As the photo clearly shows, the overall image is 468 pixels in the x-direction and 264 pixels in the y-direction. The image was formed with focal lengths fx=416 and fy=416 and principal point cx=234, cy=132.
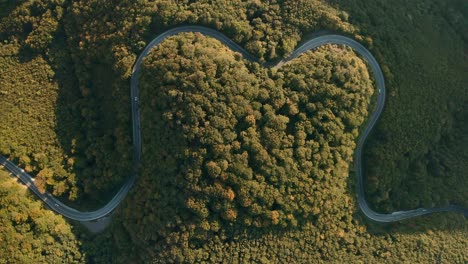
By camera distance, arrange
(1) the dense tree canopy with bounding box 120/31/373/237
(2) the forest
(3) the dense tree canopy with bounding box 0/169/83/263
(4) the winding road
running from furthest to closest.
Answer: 1. (4) the winding road
2. (2) the forest
3. (1) the dense tree canopy with bounding box 120/31/373/237
4. (3) the dense tree canopy with bounding box 0/169/83/263

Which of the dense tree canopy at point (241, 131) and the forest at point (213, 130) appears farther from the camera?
the forest at point (213, 130)

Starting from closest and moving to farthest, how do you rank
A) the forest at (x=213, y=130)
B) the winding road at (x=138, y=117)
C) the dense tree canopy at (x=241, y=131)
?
the dense tree canopy at (x=241, y=131) → the forest at (x=213, y=130) → the winding road at (x=138, y=117)

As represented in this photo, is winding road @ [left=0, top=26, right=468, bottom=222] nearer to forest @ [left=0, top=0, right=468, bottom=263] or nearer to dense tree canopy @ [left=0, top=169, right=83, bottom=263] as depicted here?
forest @ [left=0, top=0, right=468, bottom=263]

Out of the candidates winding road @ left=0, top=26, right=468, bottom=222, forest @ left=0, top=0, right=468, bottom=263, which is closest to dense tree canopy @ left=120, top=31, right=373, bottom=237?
forest @ left=0, top=0, right=468, bottom=263

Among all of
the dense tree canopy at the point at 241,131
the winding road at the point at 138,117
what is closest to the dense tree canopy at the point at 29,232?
the winding road at the point at 138,117

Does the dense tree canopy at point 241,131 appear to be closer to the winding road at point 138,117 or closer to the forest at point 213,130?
the forest at point 213,130

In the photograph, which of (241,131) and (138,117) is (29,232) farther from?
(241,131)

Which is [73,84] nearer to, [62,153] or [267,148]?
[62,153]

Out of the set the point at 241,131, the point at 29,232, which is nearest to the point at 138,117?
the point at 241,131

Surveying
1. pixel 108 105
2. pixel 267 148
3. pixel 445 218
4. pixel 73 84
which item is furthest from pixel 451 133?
A: pixel 73 84
